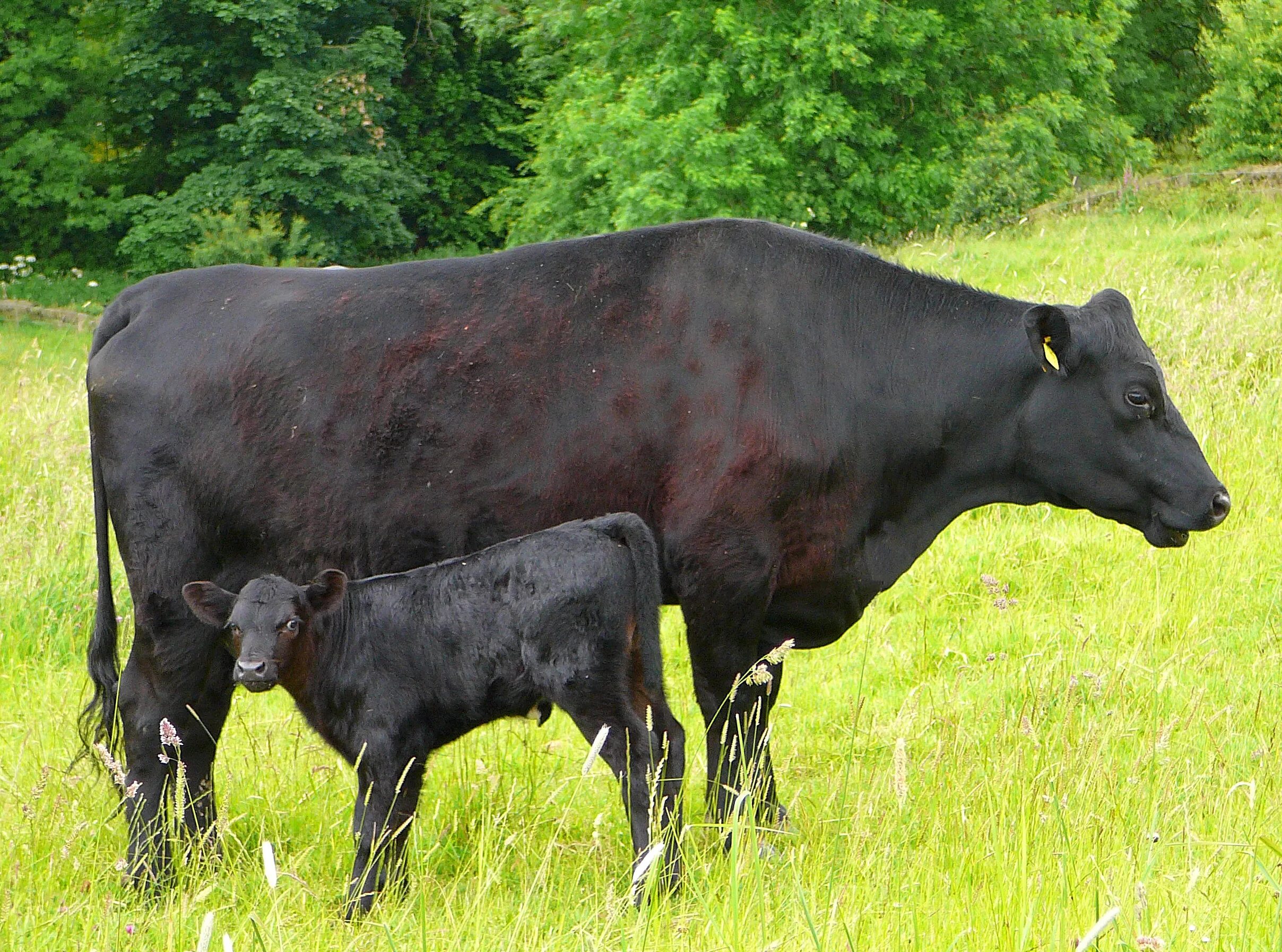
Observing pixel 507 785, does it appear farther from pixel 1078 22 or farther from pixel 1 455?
pixel 1078 22

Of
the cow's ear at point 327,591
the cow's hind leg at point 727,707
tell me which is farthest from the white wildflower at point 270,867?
the cow's hind leg at point 727,707

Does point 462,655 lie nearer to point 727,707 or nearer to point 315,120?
point 727,707

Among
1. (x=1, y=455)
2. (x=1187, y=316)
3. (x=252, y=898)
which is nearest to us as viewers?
(x=252, y=898)

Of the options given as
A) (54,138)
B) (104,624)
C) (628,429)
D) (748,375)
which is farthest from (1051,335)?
(54,138)

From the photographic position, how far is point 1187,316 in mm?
10188

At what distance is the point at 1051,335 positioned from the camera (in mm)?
4629

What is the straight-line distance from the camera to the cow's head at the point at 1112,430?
459 centimetres

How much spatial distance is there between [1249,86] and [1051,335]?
24015 millimetres

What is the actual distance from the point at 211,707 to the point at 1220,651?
175 inches

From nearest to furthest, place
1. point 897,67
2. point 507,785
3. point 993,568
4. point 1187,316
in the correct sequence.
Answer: point 507,785 → point 993,568 → point 1187,316 → point 897,67

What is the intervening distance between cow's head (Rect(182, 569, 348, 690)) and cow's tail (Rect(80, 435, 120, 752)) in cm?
99

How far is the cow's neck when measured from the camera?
473cm

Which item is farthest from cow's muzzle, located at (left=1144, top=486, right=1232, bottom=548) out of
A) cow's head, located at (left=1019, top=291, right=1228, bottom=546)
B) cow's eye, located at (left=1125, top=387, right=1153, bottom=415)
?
cow's eye, located at (left=1125, top=387, right=1153, bottom=415)

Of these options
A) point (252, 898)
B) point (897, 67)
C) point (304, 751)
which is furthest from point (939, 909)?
point (897, 67)
